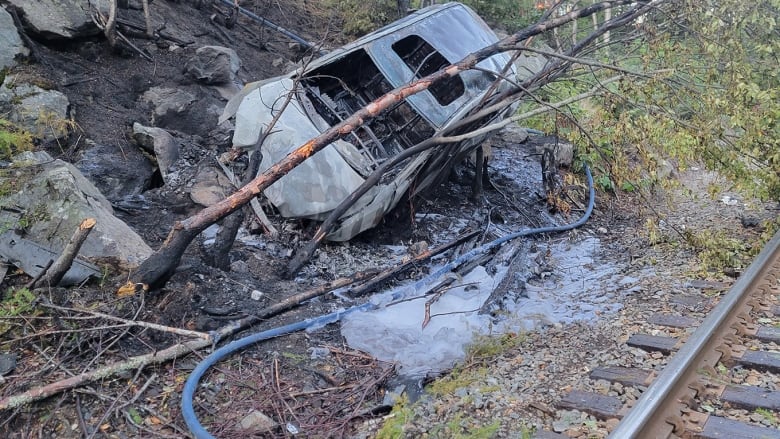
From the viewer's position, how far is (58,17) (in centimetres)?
834

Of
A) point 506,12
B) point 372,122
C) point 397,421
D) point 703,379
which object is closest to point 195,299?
point 397,421

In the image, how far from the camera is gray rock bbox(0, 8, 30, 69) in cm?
727

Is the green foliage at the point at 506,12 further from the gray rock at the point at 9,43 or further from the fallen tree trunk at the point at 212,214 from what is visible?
the fallen tree trunk at the point at 212,214

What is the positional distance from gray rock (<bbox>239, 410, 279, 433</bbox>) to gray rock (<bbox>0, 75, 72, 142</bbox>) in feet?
15.4

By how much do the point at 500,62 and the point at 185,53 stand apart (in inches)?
205

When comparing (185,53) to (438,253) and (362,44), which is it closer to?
(362,44)

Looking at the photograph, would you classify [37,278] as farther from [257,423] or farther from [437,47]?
[437,47]

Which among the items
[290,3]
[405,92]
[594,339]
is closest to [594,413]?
[594,339]

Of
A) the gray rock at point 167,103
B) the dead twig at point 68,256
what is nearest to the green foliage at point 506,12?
the gray rock at point 167,103

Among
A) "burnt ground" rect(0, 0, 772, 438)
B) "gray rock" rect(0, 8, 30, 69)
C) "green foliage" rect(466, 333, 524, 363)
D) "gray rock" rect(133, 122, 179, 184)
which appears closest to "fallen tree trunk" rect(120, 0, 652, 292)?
"burnt ground" rect(0, 0, 772, 438)

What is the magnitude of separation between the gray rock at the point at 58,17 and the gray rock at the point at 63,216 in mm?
3605

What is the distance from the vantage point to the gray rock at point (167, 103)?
7.98 metres

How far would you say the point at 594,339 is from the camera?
442cm

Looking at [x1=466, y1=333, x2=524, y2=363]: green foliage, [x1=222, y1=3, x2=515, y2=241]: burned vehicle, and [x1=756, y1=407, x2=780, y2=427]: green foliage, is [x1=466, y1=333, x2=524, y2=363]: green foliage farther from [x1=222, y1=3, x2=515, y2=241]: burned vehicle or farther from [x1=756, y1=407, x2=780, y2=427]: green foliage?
[x1=222, y1=3, x2=515, y2=241]: burned vehicle
